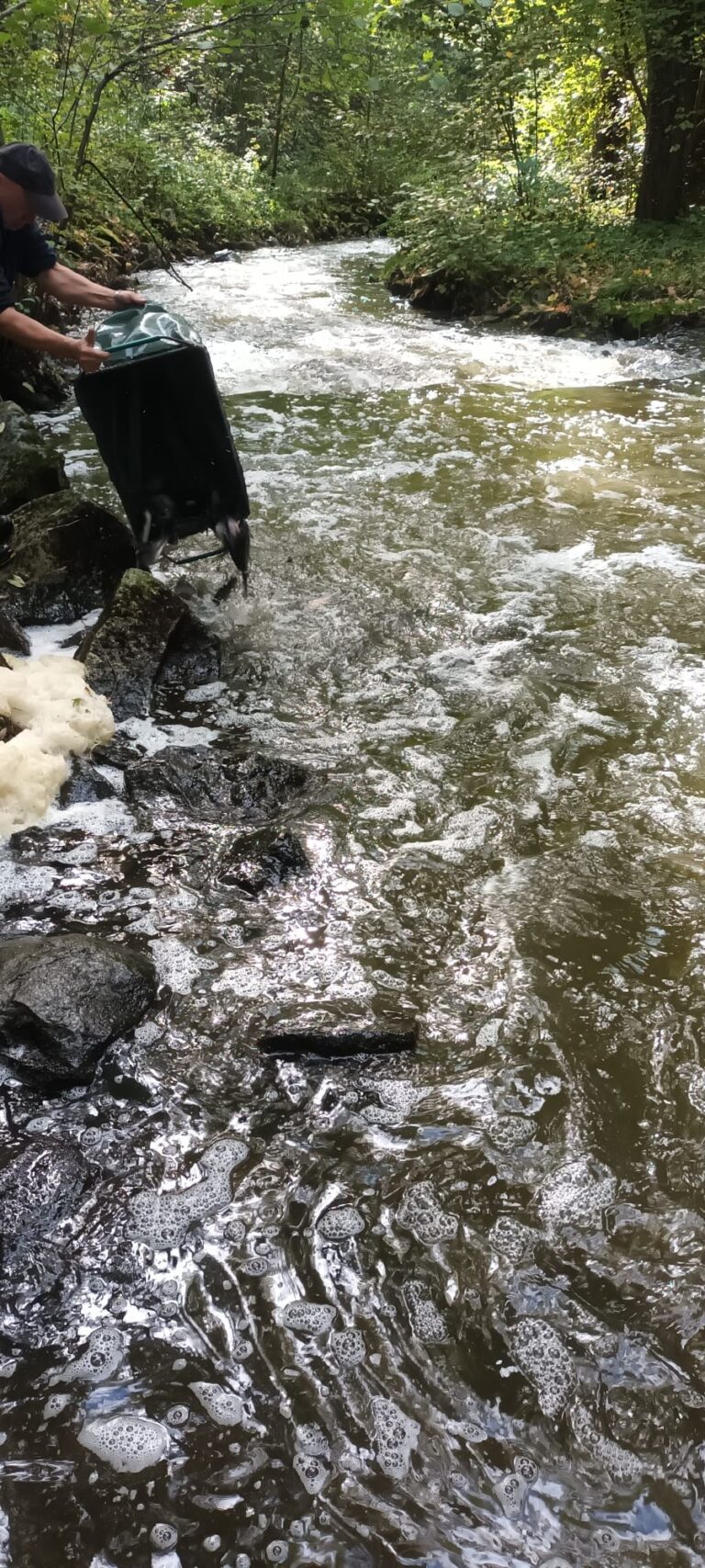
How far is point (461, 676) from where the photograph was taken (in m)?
4.43

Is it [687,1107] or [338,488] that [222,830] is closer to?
[687,1107]

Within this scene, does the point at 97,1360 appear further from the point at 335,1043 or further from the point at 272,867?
the point at 272,867

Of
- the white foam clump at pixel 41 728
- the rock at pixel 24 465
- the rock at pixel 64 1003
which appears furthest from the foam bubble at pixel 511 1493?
the rock at pixel 24 465

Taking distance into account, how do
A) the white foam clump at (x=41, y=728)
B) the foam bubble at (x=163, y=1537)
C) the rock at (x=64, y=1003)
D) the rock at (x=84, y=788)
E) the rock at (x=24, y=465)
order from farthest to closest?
the rock at (x=24, y=465) → the rock at (x=84, y=788) → the white foam clump at (x=41, y=728) → the rock at (x=64, y=1003) → the foam bubble at (x=163, y=1537)

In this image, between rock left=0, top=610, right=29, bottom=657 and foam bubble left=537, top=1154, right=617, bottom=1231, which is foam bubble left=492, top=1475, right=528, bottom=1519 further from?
rock left=0, top=610, right=29, bottom=657

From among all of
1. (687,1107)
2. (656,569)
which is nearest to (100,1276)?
(687,1107)

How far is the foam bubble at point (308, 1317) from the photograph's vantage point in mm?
1930

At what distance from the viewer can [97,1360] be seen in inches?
73.0

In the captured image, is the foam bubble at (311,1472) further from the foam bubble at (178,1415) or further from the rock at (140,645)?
the rock at (140,645)

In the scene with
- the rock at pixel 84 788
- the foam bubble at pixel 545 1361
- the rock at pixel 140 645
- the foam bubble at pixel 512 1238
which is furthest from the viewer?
the rock at pixel 140 645

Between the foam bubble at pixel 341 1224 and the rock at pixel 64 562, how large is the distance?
12.2ft

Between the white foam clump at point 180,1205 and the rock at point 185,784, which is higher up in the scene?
the rock at point 185,784

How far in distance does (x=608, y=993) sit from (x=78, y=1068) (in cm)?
152

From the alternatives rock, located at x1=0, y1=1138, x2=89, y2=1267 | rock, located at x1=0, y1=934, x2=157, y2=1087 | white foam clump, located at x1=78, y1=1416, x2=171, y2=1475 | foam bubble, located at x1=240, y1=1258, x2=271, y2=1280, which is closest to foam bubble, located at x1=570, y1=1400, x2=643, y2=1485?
foam bubble, located at x1=240, y1=1258, x2=271, y2=1280
